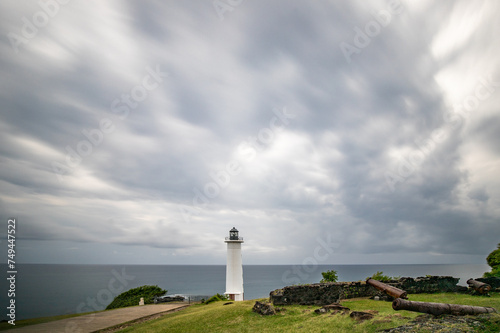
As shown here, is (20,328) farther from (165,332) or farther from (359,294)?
(359,294)

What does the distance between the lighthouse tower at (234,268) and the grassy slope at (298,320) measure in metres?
17.2

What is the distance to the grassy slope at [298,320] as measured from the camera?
1070 cm

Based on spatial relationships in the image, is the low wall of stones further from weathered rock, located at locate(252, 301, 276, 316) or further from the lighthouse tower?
the lighthouse tower

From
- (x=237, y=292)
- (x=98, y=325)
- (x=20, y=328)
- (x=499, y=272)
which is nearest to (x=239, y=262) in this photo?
(x=237, y=292)

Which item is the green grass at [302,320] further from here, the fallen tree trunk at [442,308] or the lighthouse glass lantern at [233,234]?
the lighthouse glass lantern at [233,234]

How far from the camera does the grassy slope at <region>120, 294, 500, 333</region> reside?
1070 cm

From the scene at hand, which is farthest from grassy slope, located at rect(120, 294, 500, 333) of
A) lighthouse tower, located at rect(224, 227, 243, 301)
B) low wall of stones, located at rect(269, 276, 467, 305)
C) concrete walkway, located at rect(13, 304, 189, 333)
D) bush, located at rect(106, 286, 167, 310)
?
bush, located at rect(106, 286, 167, 310)

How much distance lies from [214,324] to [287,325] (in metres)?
4.48

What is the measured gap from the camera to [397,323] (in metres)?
9.96

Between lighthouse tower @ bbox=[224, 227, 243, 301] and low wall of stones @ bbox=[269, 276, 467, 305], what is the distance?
19.1 meters

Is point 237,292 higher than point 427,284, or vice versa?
point 427,284

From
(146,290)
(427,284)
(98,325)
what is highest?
(427,284)

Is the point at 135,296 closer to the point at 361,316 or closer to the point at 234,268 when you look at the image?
the point at 234,268

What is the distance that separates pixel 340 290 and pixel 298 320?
16.0 ft
